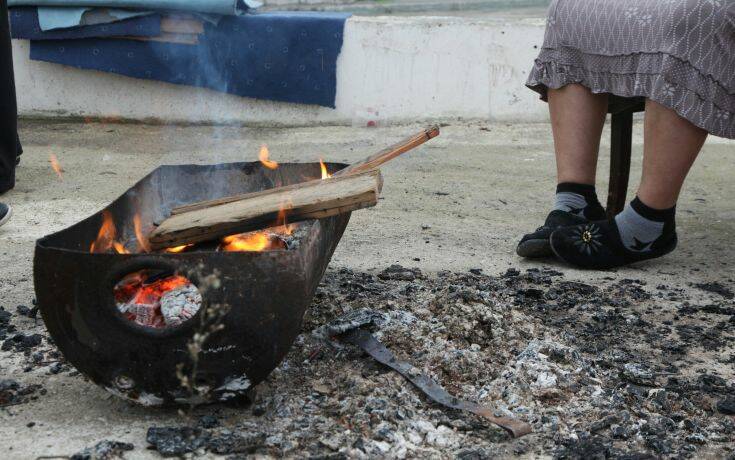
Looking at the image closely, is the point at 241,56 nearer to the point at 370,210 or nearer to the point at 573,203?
the point at 370,210

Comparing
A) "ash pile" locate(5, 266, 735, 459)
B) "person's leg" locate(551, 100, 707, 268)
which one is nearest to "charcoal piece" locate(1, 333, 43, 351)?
"ash pile" locate(5, 266, 735, 459)

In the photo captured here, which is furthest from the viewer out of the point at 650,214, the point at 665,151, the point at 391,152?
the point at 650,214

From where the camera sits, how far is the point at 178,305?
2.19m

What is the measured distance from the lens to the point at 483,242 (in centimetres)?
366

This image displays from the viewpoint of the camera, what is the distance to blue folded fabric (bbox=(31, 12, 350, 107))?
18.8 feet

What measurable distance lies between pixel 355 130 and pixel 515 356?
3.63m

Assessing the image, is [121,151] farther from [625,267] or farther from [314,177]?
[625,267]

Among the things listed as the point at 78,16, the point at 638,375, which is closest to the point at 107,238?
the point at 638,375

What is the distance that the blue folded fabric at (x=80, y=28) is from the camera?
5.64 metres

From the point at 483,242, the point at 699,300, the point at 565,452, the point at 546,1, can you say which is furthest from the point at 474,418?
the point at 546,1

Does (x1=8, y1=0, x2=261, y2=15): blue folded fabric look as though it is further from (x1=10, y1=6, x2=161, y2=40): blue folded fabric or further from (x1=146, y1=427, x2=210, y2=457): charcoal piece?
(x1=146, y1=427, x2=210, y2=457): charcoal piece

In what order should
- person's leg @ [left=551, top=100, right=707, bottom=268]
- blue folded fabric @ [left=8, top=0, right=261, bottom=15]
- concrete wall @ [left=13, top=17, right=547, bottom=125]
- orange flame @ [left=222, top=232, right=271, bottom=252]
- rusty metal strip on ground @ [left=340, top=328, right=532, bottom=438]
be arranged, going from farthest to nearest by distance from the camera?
1. concrete wall @ [left=13, top=17, right=547, bottom=125]
2. blue folded fabric @ [left=8, top=0, right=261, bottom=15]
3. person's leg @ [left=551, top=100, right=707, bottom=268]
4. orange flame @ [left=222, top=232, right=271, bottom=252]
5. rusty metal strip on ground @ [left=340, top=328, right=532, bottom=438]

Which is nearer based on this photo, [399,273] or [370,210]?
[399,273]

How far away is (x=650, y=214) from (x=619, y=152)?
18.2 inches
